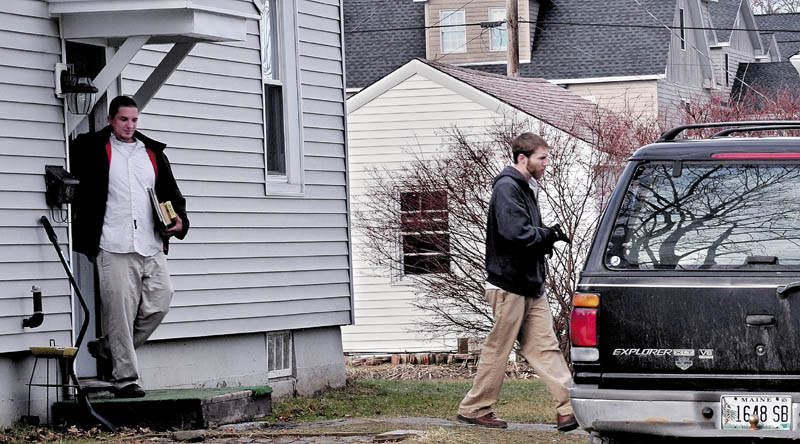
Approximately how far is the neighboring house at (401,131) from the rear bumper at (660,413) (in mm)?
18605

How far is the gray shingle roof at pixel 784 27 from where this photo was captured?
5116cm

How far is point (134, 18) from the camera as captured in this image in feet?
33.0

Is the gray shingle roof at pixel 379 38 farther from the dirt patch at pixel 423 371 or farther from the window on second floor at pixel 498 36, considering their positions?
the dirt patch at pixel 423 371

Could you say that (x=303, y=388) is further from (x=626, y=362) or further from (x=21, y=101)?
(x=626, y=362)

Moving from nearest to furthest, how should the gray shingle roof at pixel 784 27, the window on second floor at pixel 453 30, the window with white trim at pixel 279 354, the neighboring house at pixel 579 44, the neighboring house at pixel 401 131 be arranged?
1. the window with white trim at pixel 279 354
2. the neighboring house at pixel 401 131
3. the neighboring house at pixel 579 44
4. the window on second floor at pixel 453 30
5. the gray shingle roof at pixel 784 27

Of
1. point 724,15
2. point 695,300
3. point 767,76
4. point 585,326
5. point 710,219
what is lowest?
point 585,326

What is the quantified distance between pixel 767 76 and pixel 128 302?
3542 cm

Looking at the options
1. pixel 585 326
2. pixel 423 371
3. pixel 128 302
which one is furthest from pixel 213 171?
pixel 423 371

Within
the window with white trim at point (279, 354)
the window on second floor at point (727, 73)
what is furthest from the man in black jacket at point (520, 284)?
the window on second floor at point (727, 73)

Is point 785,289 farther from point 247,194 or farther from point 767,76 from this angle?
point 767,76

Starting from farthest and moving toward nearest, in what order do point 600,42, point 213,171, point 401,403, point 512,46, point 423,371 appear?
1. point 600,42
2. point 512,46
3. point 423,371
4. point 401,403
5. point 213,171

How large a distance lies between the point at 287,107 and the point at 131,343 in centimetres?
381

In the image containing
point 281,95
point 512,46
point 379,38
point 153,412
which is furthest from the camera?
point 379,38

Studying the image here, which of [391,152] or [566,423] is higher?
[391,152]
